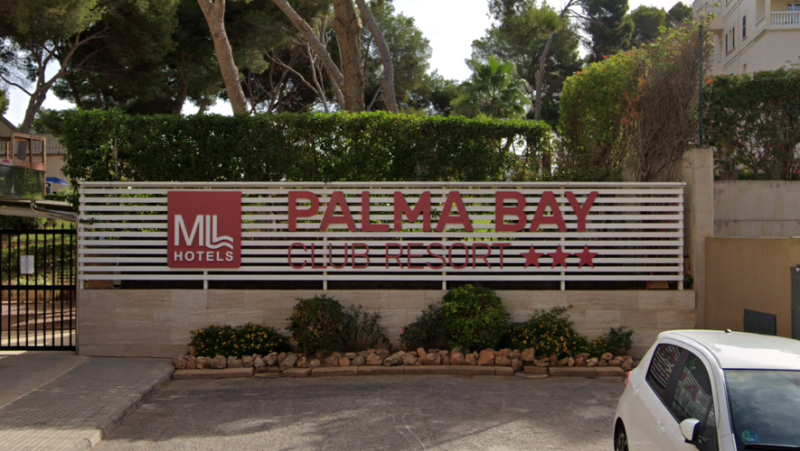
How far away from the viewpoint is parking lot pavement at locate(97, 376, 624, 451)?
21.6 feet

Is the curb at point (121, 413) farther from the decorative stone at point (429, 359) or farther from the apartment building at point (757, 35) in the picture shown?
the apartment building at point (757, 35)

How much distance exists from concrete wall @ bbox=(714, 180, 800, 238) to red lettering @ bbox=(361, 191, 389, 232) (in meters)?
5.90

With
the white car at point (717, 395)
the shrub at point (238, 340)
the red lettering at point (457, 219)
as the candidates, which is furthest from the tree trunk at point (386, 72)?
the white car at point (717, 395)

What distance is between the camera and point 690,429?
373 centimetres

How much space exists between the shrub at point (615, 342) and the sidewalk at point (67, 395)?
6438 millimetres

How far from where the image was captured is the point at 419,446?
6.42 meters

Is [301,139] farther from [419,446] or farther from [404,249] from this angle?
[419,446]

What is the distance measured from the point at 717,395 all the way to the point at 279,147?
A: 26.9 ft

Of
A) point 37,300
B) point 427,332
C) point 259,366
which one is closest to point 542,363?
point 427,332

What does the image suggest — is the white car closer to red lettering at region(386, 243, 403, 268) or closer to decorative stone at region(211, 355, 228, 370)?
red lettering at region(386, 243, 403, 268)

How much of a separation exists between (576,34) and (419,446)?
110 ft

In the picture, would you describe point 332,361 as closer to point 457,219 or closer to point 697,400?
point 457,219

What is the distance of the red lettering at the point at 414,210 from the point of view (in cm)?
1038

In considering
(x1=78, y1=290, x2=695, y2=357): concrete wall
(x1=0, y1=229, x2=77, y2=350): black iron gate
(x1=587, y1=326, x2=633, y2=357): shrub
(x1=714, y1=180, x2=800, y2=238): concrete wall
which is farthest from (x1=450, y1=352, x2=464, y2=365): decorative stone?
(x1=0, y1=229, x2=77, y2=350): black iron gate
